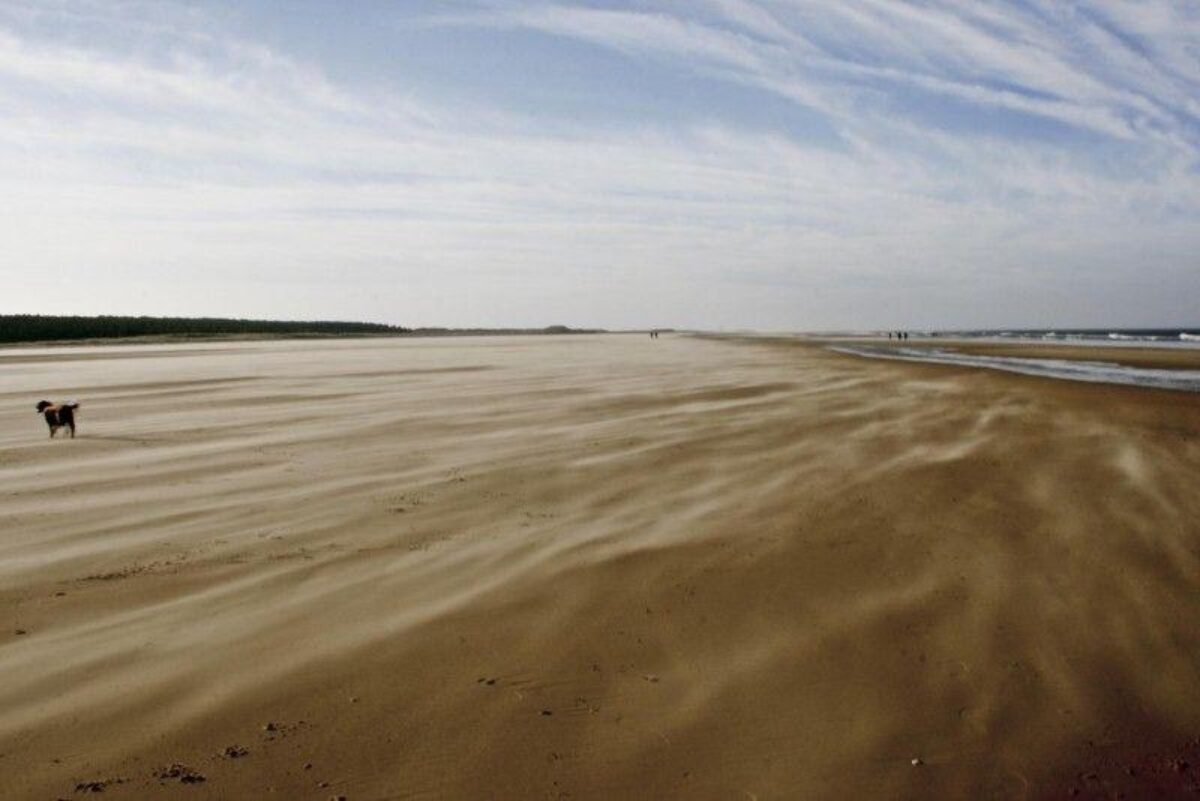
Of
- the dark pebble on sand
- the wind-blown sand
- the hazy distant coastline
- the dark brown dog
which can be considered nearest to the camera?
the dark pebble on sand

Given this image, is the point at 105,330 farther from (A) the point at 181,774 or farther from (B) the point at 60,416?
(A) the point at 181,774

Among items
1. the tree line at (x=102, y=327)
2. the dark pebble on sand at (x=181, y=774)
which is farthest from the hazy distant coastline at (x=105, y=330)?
the dark pebble on sand at (x=181, y=774)

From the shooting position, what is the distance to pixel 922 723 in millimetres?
3500

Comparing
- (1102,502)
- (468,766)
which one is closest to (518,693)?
(468,766)

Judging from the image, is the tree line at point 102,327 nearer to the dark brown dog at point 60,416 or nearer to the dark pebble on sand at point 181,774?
the dark brown dog at point 60,416

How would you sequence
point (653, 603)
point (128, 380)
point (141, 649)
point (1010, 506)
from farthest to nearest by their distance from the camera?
point (128, 380) < point (1010, 506) < point (653, 603) < point (141, 649)

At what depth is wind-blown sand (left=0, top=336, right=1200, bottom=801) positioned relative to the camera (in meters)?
3.18

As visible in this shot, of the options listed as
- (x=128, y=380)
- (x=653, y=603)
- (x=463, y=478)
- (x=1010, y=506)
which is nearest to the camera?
(x=653, y=603)

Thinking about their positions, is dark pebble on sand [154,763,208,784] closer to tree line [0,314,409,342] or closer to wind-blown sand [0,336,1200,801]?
wind-blown sand [0,336,1200,801]

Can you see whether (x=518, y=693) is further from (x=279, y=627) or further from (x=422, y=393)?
(x=422, y=393)

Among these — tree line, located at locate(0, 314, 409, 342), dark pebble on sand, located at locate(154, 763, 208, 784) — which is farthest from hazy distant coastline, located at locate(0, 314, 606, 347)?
dark pebble on sand, located at locate(154, 763, 208, 784)

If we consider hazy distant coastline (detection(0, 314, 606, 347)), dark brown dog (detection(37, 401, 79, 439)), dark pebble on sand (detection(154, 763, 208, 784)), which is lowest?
dark pebble on sand (detection(154, 763, 208, 784))

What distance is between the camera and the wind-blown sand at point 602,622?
10.4ft

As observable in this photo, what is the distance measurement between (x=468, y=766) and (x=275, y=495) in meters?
5.41
